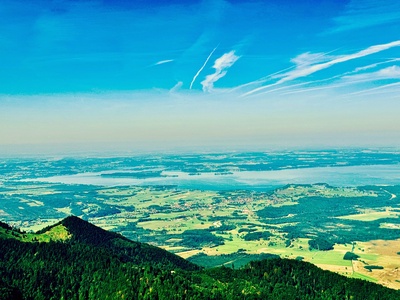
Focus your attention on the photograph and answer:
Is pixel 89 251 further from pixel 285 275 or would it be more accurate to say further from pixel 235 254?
pixel 235 254

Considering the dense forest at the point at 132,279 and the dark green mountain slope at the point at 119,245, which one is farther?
the dark green mountain slope at the point at 119,245

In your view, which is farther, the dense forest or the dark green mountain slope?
the dark green mountain slope

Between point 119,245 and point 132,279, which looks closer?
point 132,279

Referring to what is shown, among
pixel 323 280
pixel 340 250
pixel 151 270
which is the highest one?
pixel 151 270

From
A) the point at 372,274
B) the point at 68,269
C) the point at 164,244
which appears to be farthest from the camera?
the point at 164,244

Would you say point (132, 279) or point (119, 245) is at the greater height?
point (132, 279)

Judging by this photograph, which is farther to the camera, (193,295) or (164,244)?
(164,244)

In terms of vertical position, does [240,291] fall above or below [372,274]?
above

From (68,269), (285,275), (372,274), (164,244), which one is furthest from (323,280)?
(164,244)
